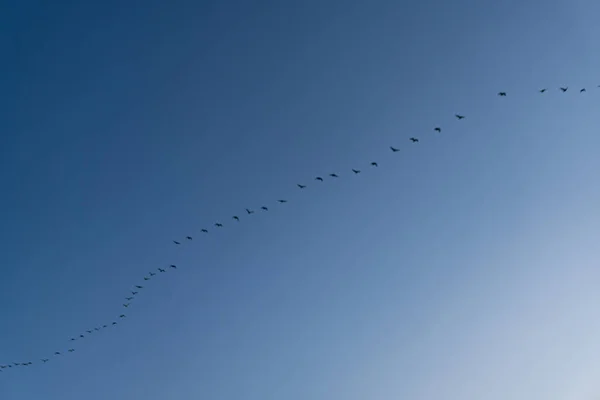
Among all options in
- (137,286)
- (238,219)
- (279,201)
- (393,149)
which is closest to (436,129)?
(393,149)

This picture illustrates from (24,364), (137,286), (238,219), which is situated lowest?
(24,364)

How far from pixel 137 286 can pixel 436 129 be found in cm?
3356

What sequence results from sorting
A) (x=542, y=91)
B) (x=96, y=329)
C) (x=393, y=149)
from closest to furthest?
(x=542, y=91)
(x=393, y=149)
(x=96, y=329)

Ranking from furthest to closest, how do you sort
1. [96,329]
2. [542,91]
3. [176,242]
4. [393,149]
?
[96,329] → [176,242] → [393,149] → [542,91]

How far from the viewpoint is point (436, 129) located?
38.8 metres

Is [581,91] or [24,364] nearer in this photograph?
[581,91]

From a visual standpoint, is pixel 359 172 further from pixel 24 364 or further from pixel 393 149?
pixel 24 364

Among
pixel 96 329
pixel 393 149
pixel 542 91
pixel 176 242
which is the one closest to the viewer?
pixel 542 91

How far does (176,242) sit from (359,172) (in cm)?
1937

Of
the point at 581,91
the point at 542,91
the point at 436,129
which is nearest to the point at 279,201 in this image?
the point at 436,129

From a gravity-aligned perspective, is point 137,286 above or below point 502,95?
below

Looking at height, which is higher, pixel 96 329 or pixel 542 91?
pixel 542 91

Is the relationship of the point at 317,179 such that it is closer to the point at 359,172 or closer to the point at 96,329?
the point at 359,172

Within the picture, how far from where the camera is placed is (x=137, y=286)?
44938 mm
